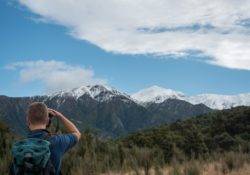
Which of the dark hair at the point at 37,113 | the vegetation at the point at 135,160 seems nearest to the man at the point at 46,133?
the dark hair at the point at 37,113

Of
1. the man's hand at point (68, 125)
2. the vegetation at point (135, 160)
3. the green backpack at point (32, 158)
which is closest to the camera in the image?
the green backpack at point (32, 158)

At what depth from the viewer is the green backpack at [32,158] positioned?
5.50 meters

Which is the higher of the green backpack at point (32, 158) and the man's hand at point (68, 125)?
the man's hand at point (68, 125)

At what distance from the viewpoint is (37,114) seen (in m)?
5.59

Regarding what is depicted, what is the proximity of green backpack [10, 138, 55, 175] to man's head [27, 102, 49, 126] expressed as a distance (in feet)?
0.59

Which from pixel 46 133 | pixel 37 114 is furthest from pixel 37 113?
pixel 46 133

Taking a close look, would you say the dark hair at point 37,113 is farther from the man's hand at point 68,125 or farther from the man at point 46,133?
the man's hand at point 68,125

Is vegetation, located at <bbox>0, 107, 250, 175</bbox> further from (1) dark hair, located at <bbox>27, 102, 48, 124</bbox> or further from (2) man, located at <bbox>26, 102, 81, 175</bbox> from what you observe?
(1) dark hair, located at <bbox>27, 102, 48, 124</bbox>

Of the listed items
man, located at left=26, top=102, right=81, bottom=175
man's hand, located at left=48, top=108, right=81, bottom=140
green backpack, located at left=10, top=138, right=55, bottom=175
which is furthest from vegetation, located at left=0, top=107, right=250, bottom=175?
green backpack, located at left=10, top=138, right=55, bottom=175

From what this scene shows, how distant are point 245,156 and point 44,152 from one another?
11.9m

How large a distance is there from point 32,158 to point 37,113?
0.45m

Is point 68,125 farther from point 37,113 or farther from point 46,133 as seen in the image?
point 37,113

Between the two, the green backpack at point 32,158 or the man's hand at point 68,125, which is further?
the man's hand at point 68,125

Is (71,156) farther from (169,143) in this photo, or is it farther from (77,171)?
(169,143)
